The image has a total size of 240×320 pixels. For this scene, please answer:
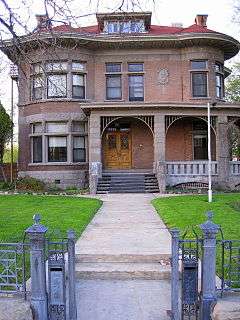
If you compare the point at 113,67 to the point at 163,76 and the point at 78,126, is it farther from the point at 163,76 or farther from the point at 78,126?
the point at 78,126

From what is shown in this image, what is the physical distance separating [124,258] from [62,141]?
18.4m

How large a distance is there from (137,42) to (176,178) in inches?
333

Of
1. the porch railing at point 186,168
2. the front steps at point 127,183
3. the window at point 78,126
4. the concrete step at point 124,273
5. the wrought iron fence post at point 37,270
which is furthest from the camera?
the window at point 78,126

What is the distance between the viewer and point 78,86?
2733cm

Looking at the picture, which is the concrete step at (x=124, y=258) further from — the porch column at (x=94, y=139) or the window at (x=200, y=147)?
the window at (x=200, y=147)

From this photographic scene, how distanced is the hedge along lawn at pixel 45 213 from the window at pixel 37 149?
665 centimetres

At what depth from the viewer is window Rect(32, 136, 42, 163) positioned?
27297 millimetres

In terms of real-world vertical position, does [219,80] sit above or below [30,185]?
above

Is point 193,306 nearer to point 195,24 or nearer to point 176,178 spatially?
point 176,178

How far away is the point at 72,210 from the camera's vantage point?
15.9 m

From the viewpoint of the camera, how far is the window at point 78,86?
27.1 metres

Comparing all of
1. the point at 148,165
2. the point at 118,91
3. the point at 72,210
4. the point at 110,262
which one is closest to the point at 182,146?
the point at 148,165

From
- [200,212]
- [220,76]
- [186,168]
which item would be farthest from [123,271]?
[220,76]

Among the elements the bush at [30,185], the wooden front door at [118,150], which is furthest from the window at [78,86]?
the bush at [30,185]
